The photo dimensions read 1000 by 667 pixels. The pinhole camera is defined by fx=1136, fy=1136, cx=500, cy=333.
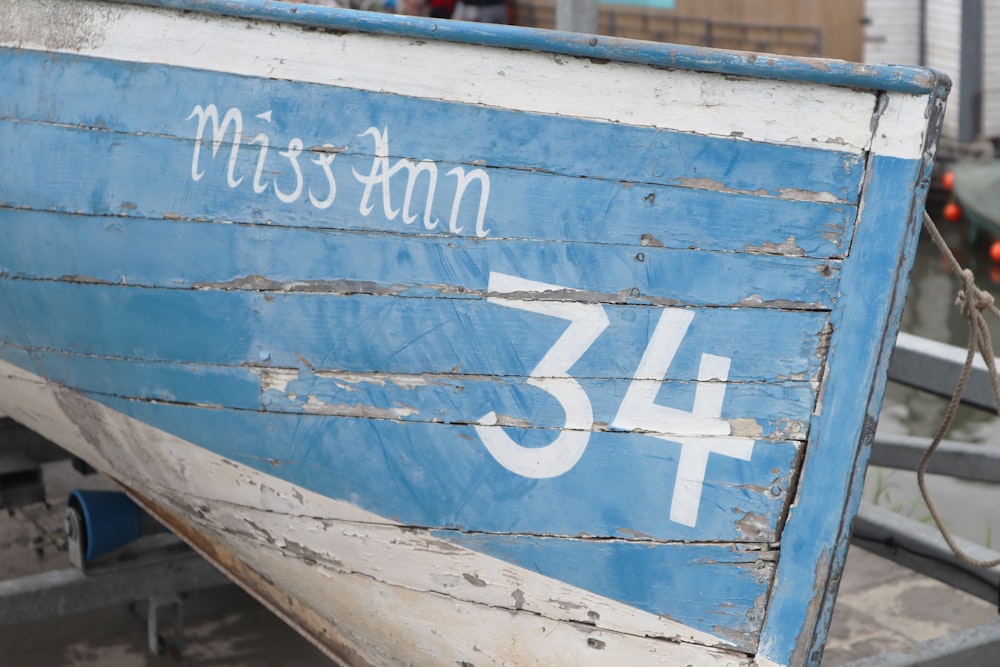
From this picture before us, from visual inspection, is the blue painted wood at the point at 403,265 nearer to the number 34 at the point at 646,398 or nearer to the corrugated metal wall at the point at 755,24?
the number 34 at the point at 646,398

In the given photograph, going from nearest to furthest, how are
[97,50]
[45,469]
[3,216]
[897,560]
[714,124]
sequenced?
[714,124], [97,50], [3,216], [897,560], [45,469]

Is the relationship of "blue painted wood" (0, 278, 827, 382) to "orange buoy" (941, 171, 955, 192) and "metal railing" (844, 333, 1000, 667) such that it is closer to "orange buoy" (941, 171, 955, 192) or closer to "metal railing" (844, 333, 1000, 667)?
"metal railing" (844, 333, 1000, 667)

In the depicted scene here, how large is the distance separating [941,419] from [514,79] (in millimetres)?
4048

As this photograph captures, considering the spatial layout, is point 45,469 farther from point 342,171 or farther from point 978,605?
point 978,605

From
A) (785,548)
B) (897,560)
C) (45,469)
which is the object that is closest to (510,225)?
(785,548)

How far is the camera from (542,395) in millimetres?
1756

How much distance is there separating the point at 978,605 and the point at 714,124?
2.25m

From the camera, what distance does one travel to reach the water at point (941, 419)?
13.5 feet

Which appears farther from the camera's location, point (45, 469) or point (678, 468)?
point (45, 469)

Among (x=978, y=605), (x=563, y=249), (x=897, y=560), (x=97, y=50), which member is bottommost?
(x=978, y=605)

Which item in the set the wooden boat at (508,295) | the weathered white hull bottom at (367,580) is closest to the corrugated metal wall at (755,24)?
the weathered white hull bottom at (367,580)

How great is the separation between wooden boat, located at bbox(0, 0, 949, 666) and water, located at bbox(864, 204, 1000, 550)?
2.12 m

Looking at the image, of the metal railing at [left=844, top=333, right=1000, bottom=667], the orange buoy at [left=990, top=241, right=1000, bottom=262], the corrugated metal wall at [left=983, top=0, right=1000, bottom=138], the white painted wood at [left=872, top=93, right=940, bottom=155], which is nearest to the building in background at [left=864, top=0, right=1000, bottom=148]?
the corrugated metal wall at [left=983, top=0, right=1000, bottom=138]

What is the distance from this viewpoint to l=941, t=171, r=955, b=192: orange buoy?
8.16 m
